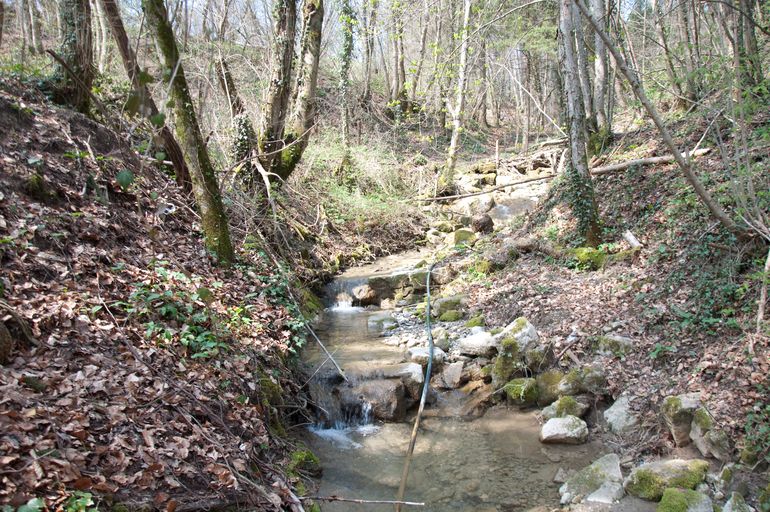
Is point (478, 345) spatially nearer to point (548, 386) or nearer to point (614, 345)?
point (548, 386)

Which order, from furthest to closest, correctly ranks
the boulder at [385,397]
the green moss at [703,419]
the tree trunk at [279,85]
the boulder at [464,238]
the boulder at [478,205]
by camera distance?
1. the boulder at [478,205]
2. the boulder at [464,238]
3. the tree trunk at [279,85]
4. the boulder at [385,397]
5. the green moss at [703,419]

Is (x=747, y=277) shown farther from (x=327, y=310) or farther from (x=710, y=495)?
(x=327, y=310)

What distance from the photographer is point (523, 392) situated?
20.7ft

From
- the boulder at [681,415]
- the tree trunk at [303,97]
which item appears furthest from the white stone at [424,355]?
the tree trunk at [303,97]

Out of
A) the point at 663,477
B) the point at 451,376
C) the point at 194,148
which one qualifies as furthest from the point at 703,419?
the point at 194,148

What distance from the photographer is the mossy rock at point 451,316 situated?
912 cm

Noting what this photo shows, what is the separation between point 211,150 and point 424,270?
558 cm

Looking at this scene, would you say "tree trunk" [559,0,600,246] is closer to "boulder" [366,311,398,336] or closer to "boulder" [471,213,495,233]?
"boulder" [366,311,398,336]

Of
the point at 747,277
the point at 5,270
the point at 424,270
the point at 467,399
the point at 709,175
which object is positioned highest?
the point at 709,175

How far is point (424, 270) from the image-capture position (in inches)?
453

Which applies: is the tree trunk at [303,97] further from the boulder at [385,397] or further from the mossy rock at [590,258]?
the mossy rock at [590,258]

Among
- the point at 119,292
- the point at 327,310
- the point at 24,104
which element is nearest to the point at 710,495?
the point at 119,292

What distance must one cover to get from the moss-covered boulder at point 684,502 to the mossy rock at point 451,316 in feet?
17.2

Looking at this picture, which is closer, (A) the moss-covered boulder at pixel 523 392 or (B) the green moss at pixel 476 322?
(A) the moss-covered boulder at pixel 523 392
